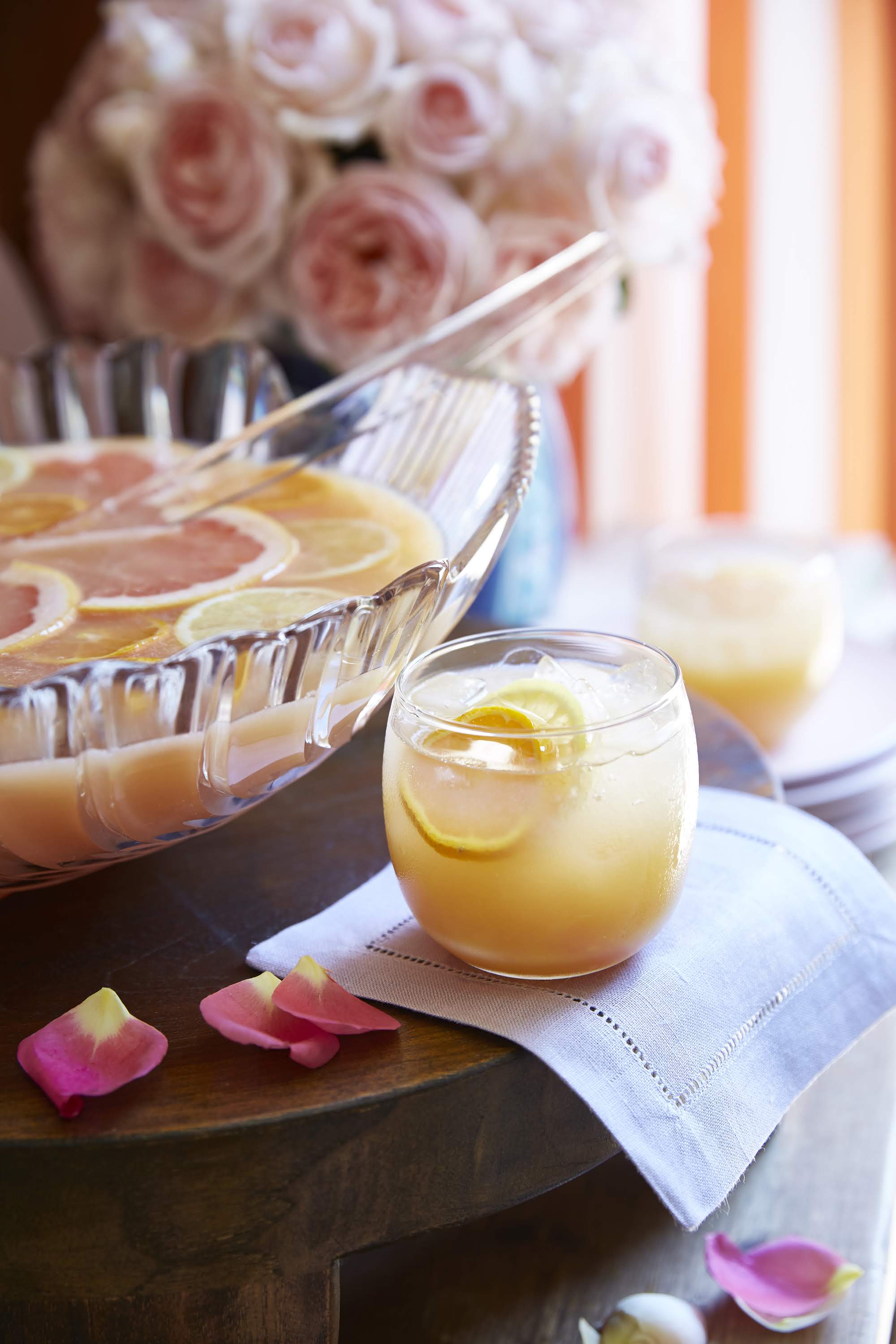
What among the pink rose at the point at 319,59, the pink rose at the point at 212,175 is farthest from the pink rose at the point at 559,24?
the pink rose at the point at 212,175

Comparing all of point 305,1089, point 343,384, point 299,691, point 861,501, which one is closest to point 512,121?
point 343,384

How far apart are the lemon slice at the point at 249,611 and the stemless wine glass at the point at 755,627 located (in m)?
0.45

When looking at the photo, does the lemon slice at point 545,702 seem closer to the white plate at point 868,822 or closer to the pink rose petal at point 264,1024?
the pink rose petal at point 264,1024

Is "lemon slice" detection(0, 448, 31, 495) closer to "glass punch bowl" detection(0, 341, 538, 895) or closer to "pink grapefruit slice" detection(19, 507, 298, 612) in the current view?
"pink grapefruit slice" detection(19, 507, 298, 612)

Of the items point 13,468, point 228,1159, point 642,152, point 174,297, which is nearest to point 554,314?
point 642,152

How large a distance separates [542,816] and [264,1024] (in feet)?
0.49

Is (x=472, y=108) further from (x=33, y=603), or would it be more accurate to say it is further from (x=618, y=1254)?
(x=618, y=1254)

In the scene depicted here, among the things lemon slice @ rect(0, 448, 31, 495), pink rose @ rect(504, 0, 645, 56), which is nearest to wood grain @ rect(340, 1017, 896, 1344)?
lemon slice @ rect(0, 448, 31, 495)

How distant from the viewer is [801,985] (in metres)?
0.65

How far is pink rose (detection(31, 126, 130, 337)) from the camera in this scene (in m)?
1.37

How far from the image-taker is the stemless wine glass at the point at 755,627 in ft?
3.44

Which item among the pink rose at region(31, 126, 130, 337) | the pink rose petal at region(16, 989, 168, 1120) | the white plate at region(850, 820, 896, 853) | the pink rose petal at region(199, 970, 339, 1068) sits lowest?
the white plate at region(850, 820, 896, 853)

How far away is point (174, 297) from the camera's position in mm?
1343

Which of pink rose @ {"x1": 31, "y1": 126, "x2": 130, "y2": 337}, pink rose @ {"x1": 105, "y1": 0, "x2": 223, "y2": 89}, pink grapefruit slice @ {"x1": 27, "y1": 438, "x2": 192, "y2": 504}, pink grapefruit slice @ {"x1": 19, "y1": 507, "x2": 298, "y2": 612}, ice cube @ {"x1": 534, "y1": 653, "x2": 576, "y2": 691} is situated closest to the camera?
ice cube @ {"x1": 534, "y1": 653, "x2": 576, "y2": 691}
